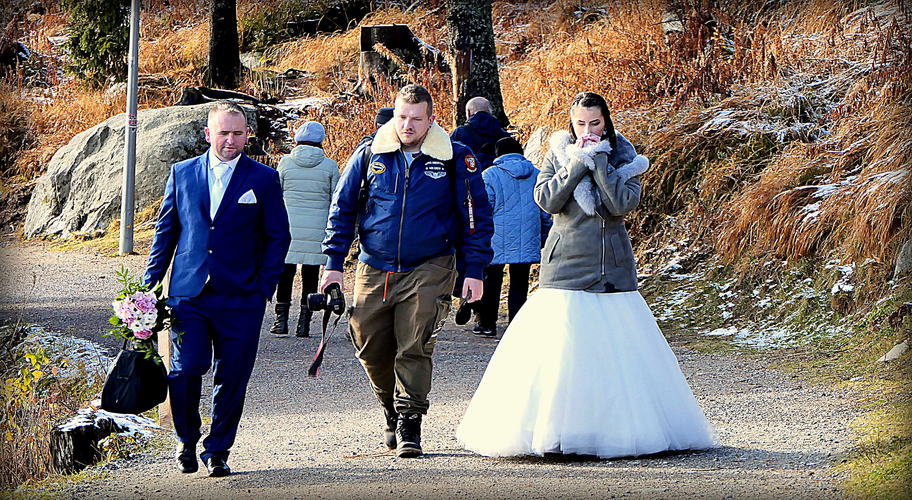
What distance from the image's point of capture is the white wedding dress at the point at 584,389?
5.90 meters

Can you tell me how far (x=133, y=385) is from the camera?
18.8ft

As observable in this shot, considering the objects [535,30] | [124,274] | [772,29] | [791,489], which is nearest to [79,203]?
[535,30]

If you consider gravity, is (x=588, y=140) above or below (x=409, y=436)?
above

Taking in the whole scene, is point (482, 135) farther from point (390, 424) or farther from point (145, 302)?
point (145, 302)

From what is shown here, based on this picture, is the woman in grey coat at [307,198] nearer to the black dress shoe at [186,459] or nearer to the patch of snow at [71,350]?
the patch of snow at [71,350]

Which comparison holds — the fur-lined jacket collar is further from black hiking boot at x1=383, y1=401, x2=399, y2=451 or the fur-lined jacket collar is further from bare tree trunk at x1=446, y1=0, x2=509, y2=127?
bare tree trunk at x1=446, y1=0, x2=509, y2=127

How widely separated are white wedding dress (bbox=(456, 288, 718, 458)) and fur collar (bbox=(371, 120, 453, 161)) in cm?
99

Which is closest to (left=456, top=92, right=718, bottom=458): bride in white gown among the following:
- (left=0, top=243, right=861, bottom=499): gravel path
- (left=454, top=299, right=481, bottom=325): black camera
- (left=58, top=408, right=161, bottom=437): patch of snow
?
(left=0, top=243, right=861, bottom=499): gravel path

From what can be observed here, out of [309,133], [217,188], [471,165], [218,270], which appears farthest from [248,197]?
[309,133]

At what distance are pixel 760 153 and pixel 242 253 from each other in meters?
7.79

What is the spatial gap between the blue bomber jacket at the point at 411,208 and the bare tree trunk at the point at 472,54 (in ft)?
27.2

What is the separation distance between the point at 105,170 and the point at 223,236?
13.9 metres

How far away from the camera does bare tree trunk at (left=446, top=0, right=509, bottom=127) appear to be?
14.5 metres

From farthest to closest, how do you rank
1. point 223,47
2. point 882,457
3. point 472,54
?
1. point 223,47
2. point 472,54
3. point 882,457
